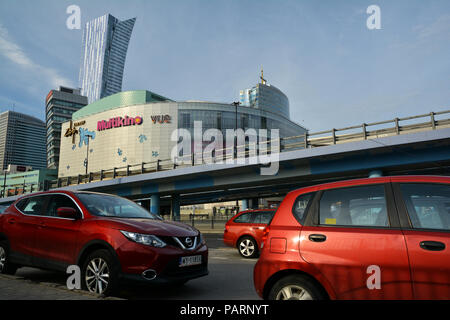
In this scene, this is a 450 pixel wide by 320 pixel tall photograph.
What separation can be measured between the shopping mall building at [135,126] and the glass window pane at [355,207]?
75418 millimetres

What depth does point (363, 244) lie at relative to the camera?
297cm

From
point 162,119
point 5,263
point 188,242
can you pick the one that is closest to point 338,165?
point 188,242

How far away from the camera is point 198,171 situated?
27.9 m

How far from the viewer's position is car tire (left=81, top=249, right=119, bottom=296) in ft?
14.5

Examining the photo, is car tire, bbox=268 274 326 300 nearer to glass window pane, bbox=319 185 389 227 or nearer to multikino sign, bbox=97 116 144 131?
glass window pane, bbox=319 185 389 227

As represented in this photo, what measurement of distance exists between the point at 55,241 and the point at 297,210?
3984 mm

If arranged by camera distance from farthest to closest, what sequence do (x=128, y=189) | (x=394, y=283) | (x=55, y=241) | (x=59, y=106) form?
(x=59, y=106)
(x=128, y=189)
(x=55, y=241)
(x=394, y=283)

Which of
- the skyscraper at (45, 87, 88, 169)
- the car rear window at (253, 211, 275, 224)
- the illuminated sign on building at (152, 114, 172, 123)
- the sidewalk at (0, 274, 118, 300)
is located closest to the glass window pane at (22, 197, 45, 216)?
the sidewalk at (0, 274, 118, 300)

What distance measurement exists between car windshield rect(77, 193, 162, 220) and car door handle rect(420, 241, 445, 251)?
4149 millimetres

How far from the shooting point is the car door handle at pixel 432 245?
2691 millimetres

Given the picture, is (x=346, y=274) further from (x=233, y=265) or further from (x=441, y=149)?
(x=441, y=149)

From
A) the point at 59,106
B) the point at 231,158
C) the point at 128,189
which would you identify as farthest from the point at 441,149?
the point at 59,106

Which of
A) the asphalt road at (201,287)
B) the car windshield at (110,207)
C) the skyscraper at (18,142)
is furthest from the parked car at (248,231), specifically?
the skyscraper at (18,142)

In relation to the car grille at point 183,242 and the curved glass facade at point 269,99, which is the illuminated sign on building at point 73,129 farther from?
the car grille at point 183,242
